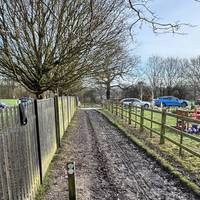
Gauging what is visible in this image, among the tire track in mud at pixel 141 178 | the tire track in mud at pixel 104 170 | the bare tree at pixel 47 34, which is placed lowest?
the tire track in mud at pixel 141 178

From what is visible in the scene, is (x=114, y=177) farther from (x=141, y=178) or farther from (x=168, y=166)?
(x=168, y=166)

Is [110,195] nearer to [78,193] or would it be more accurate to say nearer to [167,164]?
[78,193]

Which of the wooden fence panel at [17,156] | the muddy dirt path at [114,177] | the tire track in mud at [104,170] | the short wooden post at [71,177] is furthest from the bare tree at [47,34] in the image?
the short wooden post at [71,177]

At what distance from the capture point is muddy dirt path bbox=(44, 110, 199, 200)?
4379 mm

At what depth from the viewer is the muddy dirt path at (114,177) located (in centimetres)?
438

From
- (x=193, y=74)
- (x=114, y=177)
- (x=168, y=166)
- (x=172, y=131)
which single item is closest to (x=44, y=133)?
(x=114, y=177)

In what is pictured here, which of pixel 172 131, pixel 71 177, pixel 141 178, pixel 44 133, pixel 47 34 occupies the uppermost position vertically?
pixel 47 34

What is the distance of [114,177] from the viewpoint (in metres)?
5.24

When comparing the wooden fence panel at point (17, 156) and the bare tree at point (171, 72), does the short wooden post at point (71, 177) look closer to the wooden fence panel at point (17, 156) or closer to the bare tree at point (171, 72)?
the wooden fence panel at point (17, 156)

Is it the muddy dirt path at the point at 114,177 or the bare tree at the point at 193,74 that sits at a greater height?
the bare tree at the point at 193,74

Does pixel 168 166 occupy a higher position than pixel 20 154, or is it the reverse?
pixel 20 154

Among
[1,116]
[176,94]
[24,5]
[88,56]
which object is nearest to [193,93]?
[176,94]

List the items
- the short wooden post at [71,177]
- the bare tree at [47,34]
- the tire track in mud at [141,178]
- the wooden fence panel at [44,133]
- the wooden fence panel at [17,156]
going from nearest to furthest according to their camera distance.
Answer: the wooden fence panel at [17,156]
the short wooden post at [71,177]
the tire track in mud at [141,178]
the wooden fence panel at [44,133]
the bare tree at [47,34]

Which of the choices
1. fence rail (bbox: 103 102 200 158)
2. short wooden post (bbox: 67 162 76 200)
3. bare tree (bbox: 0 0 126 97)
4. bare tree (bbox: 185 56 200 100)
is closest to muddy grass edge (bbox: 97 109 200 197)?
fence rail (bbox: 103 102 200 158)
